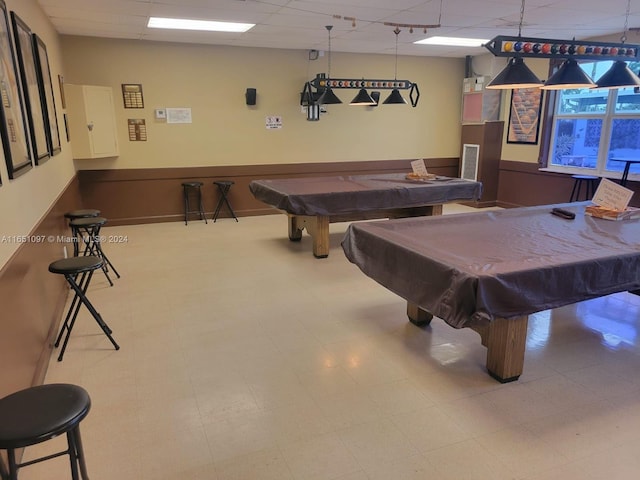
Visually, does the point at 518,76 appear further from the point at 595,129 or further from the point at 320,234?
the point at 595,129

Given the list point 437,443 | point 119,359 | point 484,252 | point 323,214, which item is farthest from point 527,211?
point 119,359

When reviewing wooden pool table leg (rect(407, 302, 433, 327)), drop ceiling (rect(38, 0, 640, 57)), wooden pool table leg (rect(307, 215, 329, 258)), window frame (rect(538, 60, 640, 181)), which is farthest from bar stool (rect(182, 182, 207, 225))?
window frame (rect(538, 60, 640, 181))

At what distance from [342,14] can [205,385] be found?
4.19m

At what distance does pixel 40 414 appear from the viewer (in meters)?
1.50

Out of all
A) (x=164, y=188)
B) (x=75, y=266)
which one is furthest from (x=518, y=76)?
(x=164, y=188)

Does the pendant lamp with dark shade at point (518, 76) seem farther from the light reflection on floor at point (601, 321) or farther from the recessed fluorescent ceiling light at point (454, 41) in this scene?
the recessed fluorescent ceiling light at point (454, 41)

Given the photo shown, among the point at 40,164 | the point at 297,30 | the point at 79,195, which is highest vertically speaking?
the point at 297,30

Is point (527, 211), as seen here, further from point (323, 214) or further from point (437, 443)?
point (437, 443)

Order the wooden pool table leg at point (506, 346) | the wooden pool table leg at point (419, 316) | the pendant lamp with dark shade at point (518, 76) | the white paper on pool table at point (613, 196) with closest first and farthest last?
the wooden pool table leg at point (506, 346) → the pendant lamp with dark shade at point (518, 76) → the wooden pool table leg at point (419, 316) → the white paper on pool table at point (613, 196)

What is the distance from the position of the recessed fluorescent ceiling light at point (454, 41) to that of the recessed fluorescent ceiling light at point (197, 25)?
2666 millimetres

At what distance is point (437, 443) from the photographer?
218cm

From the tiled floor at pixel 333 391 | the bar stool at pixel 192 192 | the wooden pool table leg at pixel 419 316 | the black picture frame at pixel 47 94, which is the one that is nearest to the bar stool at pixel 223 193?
the bar stool at pixel 192 192

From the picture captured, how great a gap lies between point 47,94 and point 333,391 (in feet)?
12.7

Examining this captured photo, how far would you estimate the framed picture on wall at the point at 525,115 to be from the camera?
7238mm
